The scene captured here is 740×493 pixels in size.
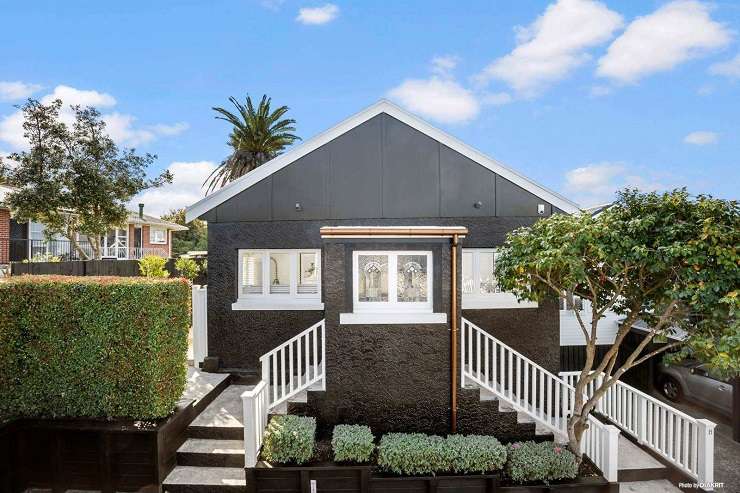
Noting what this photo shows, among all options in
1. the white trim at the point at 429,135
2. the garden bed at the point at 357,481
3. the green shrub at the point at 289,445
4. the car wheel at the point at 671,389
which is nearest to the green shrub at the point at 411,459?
the garden bed at the point at 357,481

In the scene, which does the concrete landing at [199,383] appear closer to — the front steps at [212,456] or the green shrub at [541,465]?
the front steps at [212,456]

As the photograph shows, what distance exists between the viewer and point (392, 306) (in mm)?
6375

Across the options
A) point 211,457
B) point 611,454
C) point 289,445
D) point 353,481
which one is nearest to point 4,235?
point 211,457

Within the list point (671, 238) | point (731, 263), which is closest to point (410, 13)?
point (671, 238)

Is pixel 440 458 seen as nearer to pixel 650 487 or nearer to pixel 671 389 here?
pixel 650 487

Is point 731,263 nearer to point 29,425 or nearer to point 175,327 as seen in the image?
point 175,327

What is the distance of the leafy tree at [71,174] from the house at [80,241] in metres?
0.92

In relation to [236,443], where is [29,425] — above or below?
above

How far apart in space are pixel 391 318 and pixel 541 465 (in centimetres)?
311

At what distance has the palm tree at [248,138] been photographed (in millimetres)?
22906

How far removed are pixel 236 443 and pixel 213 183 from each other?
2022 cm

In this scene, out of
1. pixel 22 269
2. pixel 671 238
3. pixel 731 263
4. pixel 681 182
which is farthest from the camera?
pixel 22 269

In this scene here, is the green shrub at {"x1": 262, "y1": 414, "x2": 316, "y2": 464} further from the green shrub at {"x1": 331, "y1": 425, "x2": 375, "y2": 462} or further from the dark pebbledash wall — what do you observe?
the dark pebbledash wall

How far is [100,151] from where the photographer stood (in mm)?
12969
